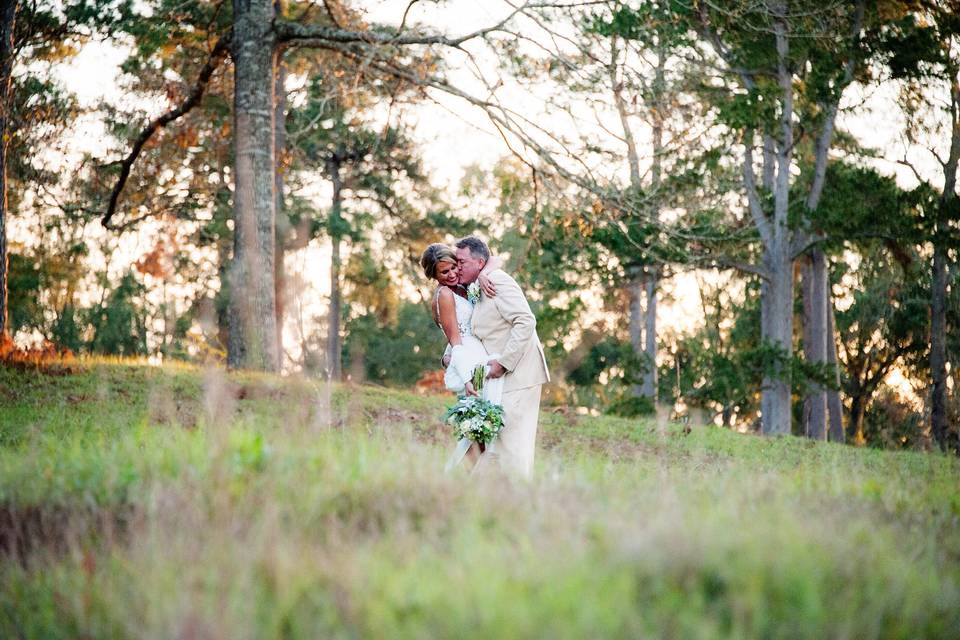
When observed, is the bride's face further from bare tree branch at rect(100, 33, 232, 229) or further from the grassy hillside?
bare tree branch at rect(100, 33, 232, 229)

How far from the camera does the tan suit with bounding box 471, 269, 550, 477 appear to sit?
6879 millimetres

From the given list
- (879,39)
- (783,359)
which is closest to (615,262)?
(783,359)

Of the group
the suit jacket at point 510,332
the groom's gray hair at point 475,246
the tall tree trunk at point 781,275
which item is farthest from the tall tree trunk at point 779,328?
the groom's gray hair at point 475,246

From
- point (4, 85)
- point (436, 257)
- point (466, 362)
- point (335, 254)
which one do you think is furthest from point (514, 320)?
point (335, 254)

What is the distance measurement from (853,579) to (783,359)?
60.0ft

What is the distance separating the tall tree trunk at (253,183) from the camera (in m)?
15.1

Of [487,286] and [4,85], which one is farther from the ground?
[4,85]

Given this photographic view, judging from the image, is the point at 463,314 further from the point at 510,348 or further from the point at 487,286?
the point at 510,348

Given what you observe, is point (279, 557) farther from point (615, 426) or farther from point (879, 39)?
point (879, 39)

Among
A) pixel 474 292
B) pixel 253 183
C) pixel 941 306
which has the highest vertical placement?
pixel 253 183

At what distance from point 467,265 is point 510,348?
739mm

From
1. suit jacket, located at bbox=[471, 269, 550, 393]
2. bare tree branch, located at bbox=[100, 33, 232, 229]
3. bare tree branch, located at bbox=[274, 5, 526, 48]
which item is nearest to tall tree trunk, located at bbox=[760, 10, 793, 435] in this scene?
bare tree branch, located at bbox=[274, 5, 526, 48]

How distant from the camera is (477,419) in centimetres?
667

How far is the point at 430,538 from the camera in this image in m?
3.82
